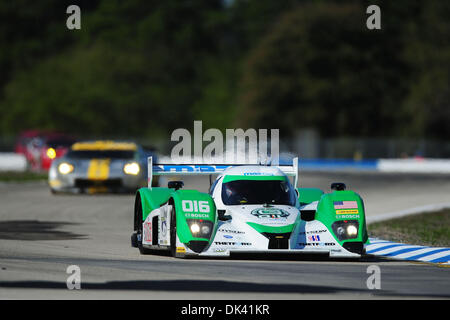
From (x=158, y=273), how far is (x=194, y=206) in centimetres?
187

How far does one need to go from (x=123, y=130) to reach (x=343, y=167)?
41.8 meters

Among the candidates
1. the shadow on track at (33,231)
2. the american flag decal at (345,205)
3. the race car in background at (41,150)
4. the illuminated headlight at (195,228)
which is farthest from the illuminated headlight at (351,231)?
the race car in background at (41,150)

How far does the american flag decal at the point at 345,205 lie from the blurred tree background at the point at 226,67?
5962 centimetres

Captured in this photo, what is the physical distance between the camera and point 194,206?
13734 millimetres

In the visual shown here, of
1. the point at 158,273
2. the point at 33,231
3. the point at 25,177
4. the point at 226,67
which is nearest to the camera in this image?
the point at 158,273

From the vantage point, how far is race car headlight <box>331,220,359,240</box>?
13789 mm

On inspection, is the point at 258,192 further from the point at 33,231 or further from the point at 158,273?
the point at 33,231

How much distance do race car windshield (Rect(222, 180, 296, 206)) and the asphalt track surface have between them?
0.76 meters

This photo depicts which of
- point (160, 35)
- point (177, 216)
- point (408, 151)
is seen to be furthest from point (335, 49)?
point (177, 216)

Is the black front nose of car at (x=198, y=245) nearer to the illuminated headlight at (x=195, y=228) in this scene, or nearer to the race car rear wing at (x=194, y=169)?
the illuminated headlight at (x=195, y=228)

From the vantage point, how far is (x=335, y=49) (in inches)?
3071

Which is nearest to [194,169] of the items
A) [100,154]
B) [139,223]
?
[139,223]

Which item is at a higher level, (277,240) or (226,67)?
(226,67)
